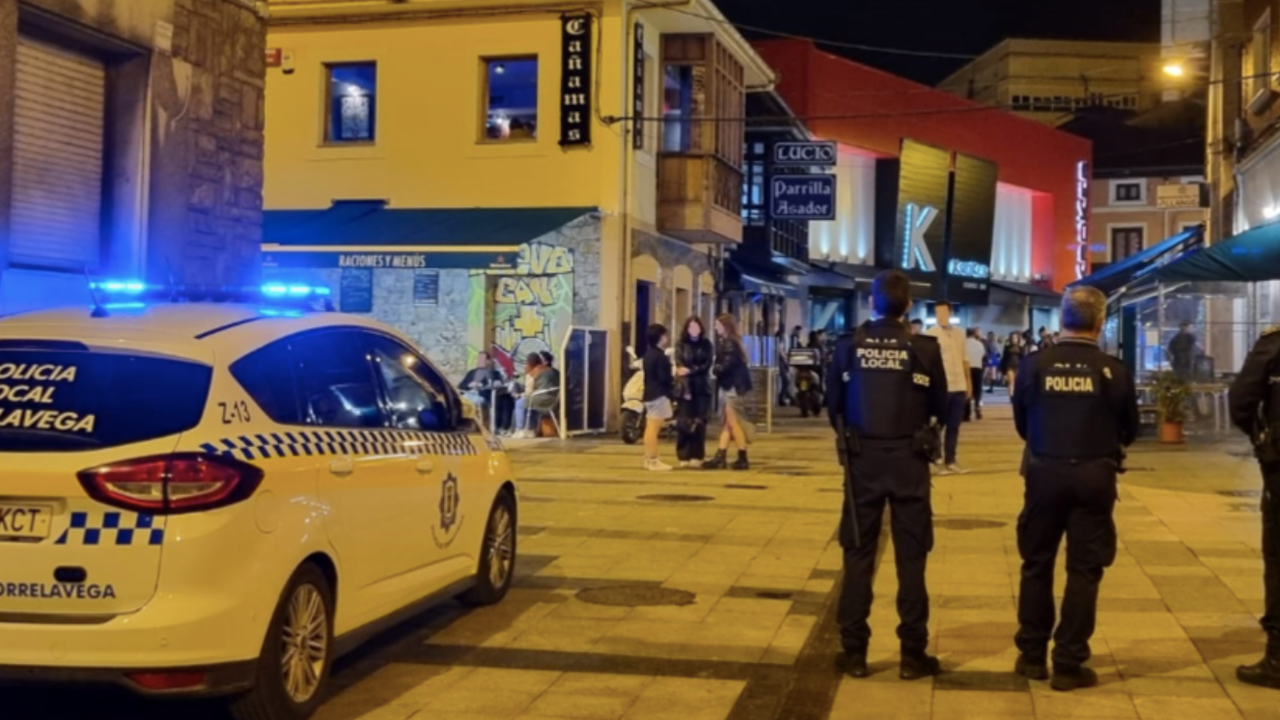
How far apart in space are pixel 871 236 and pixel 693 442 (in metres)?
25.8

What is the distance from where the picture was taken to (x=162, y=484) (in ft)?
16.2

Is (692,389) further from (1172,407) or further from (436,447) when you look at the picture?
(436,447)

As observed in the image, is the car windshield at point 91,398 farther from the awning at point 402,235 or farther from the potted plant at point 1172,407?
the potted plant at point 1172,407

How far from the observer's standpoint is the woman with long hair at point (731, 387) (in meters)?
14.7

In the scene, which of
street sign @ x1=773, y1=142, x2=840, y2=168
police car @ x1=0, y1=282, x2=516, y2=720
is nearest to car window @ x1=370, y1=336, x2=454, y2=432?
police car @ x1=0, y1=282, x2=516, y2=720

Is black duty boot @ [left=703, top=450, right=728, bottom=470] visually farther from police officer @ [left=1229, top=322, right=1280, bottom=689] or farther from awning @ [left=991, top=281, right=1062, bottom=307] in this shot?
awning @ [left=991, top=281, right=1062, bottom=307]

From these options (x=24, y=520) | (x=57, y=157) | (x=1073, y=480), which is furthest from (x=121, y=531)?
(x=57, y=157)

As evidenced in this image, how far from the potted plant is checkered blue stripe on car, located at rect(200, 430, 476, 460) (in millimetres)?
13637

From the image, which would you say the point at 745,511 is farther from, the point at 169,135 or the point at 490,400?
the point at 490,400

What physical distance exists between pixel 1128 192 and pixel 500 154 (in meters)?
38.4

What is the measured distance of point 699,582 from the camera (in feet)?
28.8

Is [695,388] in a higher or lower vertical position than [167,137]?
lower

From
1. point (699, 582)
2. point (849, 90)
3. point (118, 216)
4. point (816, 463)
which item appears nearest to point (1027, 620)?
point (699, 582)

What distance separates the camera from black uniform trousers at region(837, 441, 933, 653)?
6.31 m
